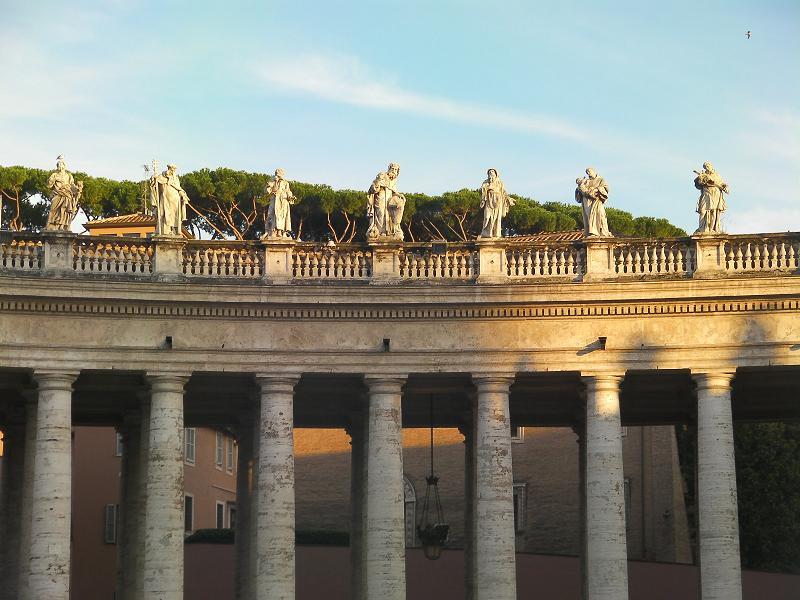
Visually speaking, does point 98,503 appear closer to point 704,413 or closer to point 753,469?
point 753,469

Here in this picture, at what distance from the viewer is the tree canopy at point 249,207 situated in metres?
96.1

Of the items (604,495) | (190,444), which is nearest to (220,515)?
(190,444)

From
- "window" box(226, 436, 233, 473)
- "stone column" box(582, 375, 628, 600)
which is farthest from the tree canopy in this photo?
"stone column" box(582, 375, 628, 600)

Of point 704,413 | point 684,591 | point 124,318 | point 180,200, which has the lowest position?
point 684,591

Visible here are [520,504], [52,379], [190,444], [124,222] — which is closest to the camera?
[52,379]

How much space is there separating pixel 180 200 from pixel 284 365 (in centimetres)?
639

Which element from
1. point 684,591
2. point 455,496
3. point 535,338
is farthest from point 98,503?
point 535,338

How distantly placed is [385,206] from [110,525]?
35304 millimetres

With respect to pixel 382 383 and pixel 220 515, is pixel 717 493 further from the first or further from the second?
pixel 220 515

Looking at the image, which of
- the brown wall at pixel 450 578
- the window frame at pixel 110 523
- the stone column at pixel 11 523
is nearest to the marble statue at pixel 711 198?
the brown wall at pixel 450 578

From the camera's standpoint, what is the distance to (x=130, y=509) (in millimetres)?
55250

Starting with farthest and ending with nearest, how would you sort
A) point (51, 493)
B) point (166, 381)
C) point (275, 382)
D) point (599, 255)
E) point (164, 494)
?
point (599, 255) → point (275, 382) → point (166, 381) → point (164, 494) → point (51, 493)

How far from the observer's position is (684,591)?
63.2m

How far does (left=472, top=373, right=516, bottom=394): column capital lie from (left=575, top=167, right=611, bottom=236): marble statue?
5215 mm
